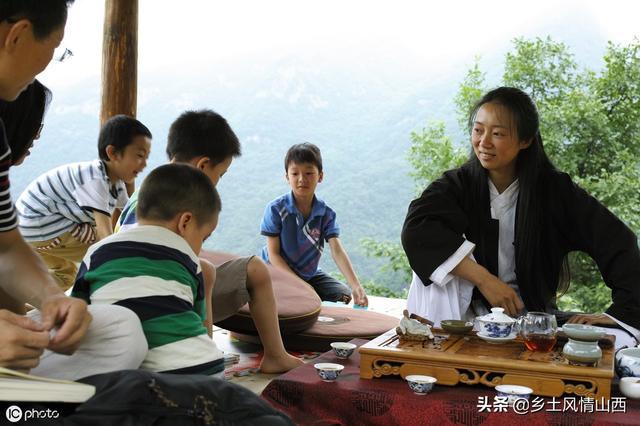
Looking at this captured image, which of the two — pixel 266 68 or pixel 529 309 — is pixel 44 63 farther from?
pixel 266 68

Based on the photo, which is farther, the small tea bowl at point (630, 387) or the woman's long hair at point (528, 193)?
the woman's long hair at point (528, 193)

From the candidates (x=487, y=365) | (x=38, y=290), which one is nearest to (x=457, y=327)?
(x=487, y=365)

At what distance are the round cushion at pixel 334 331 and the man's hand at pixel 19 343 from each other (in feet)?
8.29

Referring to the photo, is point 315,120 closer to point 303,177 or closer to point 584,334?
point 303,177

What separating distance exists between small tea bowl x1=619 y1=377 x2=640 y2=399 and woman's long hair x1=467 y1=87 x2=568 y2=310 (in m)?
0.95

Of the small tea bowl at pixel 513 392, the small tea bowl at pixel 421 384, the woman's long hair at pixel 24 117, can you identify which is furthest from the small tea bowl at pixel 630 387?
the woman's long hair at pixel 24 117

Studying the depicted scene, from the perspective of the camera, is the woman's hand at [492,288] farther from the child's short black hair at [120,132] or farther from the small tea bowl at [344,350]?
the child's short black hair at [120,132]

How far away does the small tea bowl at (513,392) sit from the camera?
7.18 ft

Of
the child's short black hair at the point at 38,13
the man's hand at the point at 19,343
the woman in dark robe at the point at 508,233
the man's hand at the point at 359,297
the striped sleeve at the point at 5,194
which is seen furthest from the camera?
the man's hand at the point at 359,297

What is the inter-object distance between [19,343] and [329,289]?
398 centimetres

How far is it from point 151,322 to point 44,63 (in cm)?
67

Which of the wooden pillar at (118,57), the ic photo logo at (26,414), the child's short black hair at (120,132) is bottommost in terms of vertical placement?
the ic photo logo at (26,414)

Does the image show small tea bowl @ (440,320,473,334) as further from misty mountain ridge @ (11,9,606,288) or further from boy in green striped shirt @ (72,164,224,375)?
misty mountain ridge @ (11,9,606,288)

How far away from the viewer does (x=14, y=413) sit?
1.29 metres
